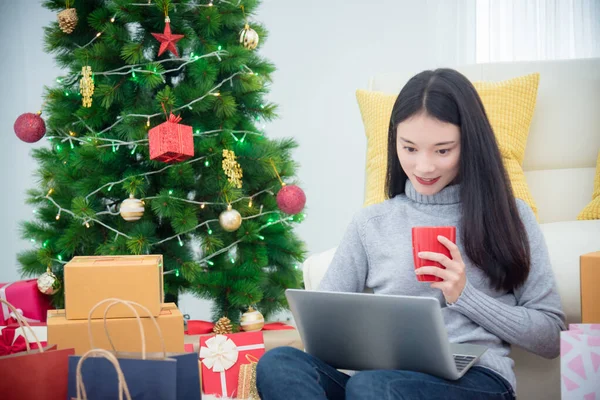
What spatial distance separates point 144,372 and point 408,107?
790 millimetres

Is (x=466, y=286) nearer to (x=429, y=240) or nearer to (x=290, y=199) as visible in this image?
(x=429, y=240)

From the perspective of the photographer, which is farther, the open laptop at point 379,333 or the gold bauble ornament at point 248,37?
the gold bauble ornament at point 248,37

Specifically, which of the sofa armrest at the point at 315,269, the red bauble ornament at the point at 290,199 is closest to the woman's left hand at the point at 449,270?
the sofa armrest at the point at 315,269

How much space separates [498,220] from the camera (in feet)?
4.81

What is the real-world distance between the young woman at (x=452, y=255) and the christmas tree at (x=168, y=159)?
784 mm

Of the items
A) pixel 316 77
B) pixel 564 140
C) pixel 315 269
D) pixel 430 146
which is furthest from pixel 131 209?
pixel 316 77

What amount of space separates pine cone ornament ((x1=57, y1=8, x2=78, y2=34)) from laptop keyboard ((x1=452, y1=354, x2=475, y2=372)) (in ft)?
5.92

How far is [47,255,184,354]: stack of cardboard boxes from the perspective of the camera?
65.5 inches

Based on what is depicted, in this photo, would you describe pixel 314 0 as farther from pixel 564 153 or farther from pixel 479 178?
pixel 479 178

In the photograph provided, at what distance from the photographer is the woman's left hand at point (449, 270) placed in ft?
4.19

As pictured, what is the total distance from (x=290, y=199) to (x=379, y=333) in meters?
1.13

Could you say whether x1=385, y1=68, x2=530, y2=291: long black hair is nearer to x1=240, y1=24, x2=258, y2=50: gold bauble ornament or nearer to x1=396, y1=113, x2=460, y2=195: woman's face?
x1=396, y1=113, x2=460, y2=195: woman's face

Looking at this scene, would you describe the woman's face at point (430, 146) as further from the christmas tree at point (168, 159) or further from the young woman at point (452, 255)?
the christmas tree at point (168, 159)

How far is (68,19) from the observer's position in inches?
95.2
